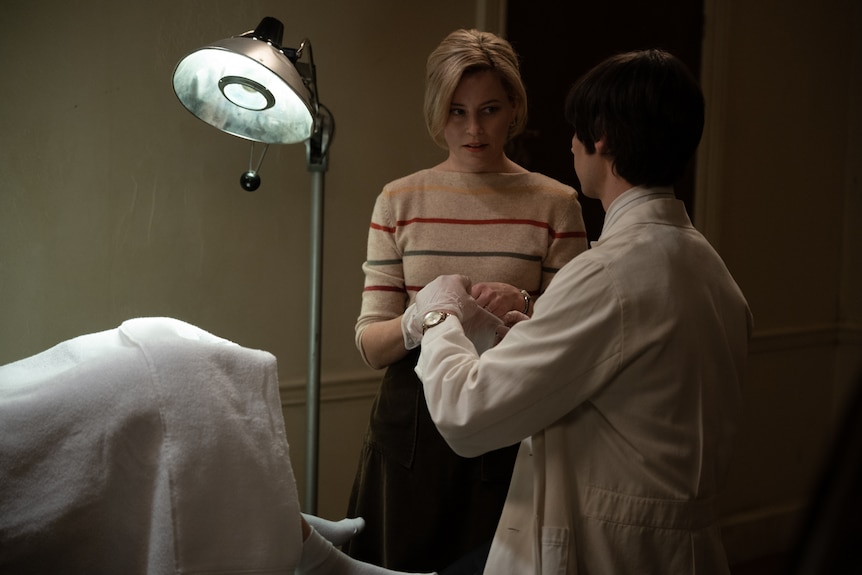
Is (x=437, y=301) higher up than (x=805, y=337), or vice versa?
(x=437, y=301)

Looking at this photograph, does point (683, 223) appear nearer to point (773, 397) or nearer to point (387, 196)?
point (387, 196)

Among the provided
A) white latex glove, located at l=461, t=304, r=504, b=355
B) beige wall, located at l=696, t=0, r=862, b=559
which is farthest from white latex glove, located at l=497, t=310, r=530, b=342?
beige wall, located at l=696, t=0, r=862, b=559

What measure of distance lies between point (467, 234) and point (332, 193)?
2.51 ft

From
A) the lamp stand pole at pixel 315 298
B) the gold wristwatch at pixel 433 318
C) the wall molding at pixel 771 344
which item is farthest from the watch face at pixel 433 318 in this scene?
the wall molding at pixel 771 344

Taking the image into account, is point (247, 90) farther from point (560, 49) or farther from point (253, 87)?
point (560, 49)

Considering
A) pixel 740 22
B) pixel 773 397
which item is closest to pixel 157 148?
pixel 740 22

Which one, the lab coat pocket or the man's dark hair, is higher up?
the man's dark hair

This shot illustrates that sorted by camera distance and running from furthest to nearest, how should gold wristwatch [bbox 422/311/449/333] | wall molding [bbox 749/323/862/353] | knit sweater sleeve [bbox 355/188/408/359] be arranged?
wall molding [bbox 749/323/862/353] < knit sweater sleeve [bbox 355/188/408/359] < gold wristwatch [bbox 422/311/449/333]

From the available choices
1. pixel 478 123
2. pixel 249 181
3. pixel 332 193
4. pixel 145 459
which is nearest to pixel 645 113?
pixel 478 123

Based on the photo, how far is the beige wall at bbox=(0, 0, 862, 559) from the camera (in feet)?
6.39

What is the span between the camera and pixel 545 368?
1.15 meters

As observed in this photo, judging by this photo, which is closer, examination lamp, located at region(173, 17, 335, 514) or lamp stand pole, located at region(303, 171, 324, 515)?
examination lamp, located at region(173, 17, 335, 514)

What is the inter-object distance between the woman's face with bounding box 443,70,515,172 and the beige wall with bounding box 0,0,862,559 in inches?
25.7

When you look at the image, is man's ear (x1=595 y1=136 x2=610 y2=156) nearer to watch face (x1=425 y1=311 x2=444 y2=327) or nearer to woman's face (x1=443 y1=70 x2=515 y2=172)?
watch face (x1=425 y1=311 x2=444 y2=327)
